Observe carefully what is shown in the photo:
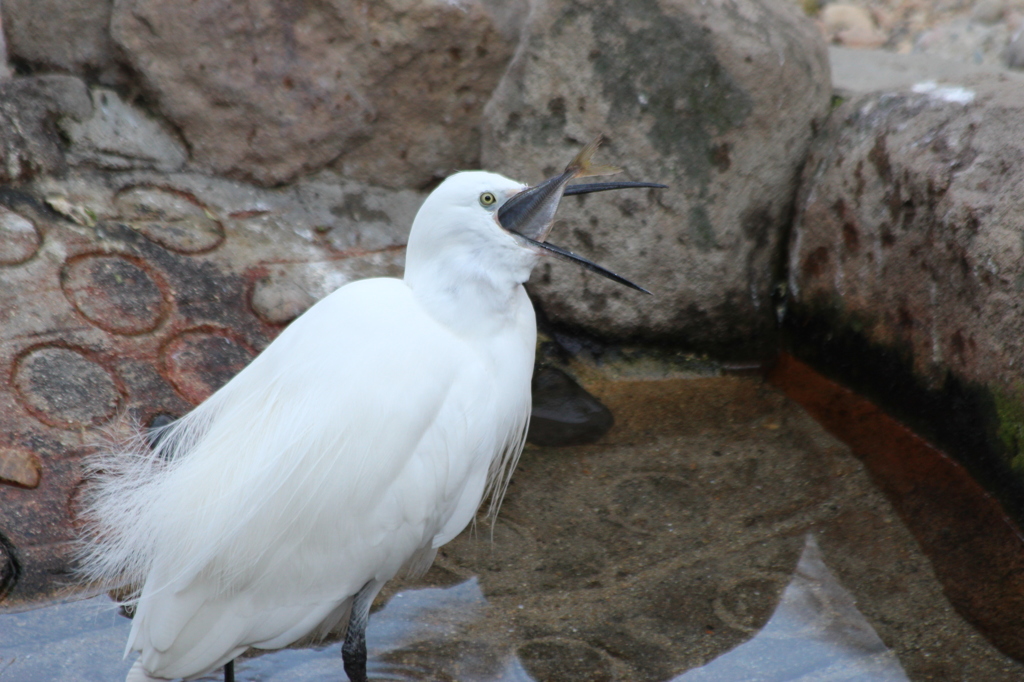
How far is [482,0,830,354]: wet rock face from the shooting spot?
298 centimetres

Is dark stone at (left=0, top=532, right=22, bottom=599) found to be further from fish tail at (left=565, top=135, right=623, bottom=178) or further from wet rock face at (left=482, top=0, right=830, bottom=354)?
wet rock face at (left=482, top=0, right=830, bottom=354)

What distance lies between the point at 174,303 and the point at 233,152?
A: 0.76 m

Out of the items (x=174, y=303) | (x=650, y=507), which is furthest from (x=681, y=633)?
(x=174, y=303)

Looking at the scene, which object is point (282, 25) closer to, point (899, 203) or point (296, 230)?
point (296, 230)

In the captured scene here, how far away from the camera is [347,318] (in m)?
1.92

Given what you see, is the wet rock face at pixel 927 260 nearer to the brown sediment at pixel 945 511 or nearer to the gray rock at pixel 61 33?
the brown sediment at pixel 945 511

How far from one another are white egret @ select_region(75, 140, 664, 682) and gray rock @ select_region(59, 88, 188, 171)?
63.8 inches

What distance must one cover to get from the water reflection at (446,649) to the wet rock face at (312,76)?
1775 millimetres

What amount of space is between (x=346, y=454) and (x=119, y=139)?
6.43 ft

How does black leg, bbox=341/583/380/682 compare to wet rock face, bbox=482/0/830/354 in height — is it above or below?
below

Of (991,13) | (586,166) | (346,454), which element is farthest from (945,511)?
(991,13)

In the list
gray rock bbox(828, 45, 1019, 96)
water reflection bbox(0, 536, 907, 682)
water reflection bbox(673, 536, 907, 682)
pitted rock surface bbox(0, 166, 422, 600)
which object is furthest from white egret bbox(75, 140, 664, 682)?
gray rock bbox(828, 45, 1019, 96)

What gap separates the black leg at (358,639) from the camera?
6.52 ft

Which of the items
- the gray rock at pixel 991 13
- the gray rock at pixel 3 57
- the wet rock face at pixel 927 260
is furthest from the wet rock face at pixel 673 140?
the gray rock at pixel 991 13
